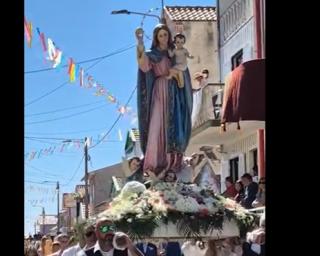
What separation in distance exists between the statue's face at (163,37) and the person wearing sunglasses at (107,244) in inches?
54.3

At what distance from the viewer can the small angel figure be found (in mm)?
4594

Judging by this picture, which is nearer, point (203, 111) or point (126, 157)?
point (126, 157)

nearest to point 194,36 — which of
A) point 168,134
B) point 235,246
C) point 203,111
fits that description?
point 203,111

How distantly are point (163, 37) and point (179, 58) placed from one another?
20 cm

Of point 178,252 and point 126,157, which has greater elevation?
point 126,157

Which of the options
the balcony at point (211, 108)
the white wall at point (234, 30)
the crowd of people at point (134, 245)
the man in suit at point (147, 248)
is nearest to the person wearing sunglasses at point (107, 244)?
the crowd of people at point (134, 245)

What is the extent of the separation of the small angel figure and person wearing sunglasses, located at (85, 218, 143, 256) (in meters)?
1.30

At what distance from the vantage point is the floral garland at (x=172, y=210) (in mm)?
3980

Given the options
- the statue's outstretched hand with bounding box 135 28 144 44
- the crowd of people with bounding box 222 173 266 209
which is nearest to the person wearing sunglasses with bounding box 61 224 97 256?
the crowd of people with bounding box 222 173 266 209

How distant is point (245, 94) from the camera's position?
4957mm

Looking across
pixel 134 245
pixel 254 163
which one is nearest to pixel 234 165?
pixel 254 163

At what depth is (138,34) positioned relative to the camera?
4.24 meters
